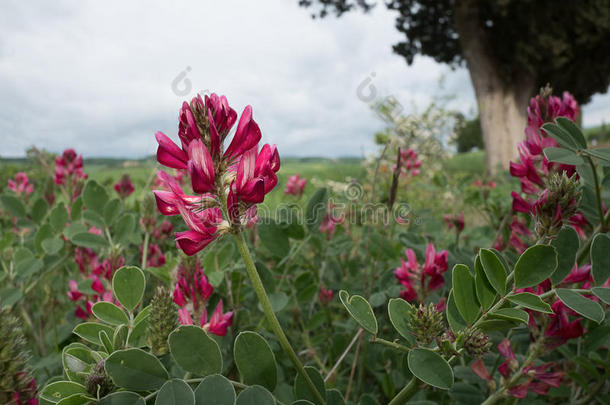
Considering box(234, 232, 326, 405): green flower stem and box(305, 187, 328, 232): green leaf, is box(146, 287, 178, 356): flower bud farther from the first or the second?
box(305, 187, 328, 232): green leaf

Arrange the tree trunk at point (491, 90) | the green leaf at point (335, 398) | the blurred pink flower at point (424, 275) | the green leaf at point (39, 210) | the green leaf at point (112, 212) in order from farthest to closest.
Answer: the tree trunk at point (491, 90) → the green leaf at point (39, 210) → the green leaf at point (112, 212) → the blurred pink flower at point (424, 275) → the green leaf at point (335, 398)

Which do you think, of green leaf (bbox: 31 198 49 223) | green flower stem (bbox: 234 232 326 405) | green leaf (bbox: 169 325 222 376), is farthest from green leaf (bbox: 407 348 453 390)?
green leaf (bbox: 31 198 49 223)

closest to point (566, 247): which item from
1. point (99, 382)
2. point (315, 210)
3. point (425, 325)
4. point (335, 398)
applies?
point (425, 325)

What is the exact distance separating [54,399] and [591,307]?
2.19 feet

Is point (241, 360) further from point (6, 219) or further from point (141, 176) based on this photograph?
point (141, 176)

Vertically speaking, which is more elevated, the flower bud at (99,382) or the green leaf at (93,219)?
the green leaf at (93,219)

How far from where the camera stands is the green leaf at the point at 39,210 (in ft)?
4.36

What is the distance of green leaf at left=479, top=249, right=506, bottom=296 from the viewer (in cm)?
48

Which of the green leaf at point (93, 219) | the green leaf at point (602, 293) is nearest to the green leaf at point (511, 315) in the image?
the green leaf at point (602, 293)

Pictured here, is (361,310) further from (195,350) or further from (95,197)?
(95,197)

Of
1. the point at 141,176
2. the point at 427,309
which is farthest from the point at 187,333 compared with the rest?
the point at 141,176

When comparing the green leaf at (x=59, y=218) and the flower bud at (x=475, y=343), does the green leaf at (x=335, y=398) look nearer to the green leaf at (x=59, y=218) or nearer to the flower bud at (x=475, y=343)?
the flower bud at (x=475, y=343)

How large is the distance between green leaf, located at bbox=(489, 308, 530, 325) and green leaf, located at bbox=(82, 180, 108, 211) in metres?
1.08

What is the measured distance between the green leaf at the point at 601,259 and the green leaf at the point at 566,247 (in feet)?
0.09
